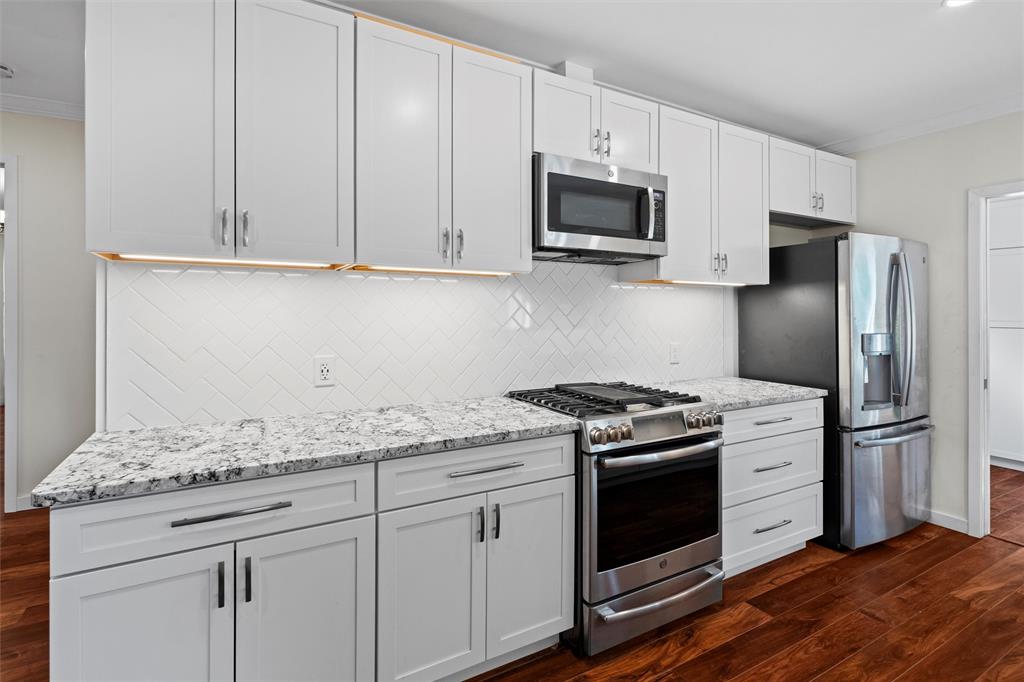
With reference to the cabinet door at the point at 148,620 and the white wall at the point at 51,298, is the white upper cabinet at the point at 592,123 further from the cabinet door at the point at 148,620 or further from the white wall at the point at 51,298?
the white wall at the point at 51,298

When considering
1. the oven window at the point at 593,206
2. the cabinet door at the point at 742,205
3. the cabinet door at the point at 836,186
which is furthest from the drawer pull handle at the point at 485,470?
the cabinet door at the point at 836,186

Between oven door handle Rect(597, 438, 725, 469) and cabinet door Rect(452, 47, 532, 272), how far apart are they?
897mm

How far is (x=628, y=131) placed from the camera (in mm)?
2588

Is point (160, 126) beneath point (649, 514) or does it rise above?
above

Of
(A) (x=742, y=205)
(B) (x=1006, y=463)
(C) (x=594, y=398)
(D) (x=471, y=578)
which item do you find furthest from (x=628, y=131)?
(B) (x=1006, y=463)

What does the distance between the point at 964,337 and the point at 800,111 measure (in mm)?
1717

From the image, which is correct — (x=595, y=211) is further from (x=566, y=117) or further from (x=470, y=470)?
(x=470, y=470)

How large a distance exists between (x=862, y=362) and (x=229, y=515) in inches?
126

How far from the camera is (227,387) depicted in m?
2.04

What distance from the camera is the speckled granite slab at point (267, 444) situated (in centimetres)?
135

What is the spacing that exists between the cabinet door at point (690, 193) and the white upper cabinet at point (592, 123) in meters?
0.13

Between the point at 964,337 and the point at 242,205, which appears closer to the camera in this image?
the point at 242,205

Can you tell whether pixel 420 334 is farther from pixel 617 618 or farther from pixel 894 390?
pixel 894 390

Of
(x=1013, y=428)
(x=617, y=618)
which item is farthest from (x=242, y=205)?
(x=1013, y=428)
